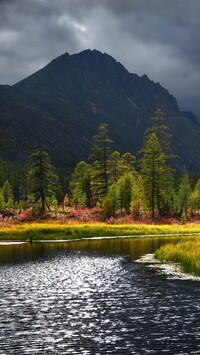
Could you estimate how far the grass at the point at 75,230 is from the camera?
197 feet

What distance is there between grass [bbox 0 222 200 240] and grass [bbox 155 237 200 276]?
22659 millimetres

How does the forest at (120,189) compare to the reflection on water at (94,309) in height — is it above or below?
above

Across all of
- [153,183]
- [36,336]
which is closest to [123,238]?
[153,183]

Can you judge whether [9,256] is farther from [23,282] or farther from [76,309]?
[76,309]

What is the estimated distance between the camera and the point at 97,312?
2139cm

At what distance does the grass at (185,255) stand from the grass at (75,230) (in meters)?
22.7

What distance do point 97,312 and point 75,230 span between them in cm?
4183

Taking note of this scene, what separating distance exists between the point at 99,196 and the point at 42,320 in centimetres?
8864

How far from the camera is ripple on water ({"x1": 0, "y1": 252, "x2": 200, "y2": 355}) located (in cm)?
1636

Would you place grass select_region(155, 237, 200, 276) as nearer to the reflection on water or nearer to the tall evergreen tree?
the reflection on water

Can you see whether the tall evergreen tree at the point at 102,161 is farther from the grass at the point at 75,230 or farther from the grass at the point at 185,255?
the grass at the point at 185,255

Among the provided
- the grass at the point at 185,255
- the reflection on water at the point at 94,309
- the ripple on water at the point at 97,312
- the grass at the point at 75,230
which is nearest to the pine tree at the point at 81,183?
the grass at the point at 75,230

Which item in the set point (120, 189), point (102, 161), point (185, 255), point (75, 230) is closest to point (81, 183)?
point (102, 161)

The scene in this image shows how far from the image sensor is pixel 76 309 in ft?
72.2
